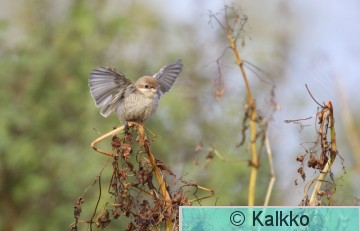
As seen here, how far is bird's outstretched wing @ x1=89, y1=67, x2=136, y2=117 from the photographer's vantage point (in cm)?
305

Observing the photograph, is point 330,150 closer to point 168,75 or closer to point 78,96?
point 168,75

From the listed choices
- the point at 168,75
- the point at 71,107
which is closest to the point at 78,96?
the point at 71,107

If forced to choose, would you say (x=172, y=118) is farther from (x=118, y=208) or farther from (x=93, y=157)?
(x=118, y=208)

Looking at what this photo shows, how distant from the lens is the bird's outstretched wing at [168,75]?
10.9ft

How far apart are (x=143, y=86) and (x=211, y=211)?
3.19ft

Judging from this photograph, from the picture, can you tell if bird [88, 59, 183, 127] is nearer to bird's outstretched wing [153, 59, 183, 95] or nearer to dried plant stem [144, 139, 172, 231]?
bird's outstretched wing [153, 59, 183, 95]

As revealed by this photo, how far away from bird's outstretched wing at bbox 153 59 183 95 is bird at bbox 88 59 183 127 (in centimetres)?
13

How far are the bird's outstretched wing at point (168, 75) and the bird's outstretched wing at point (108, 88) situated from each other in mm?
223

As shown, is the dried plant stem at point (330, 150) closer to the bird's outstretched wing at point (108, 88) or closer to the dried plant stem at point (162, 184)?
the dried plant stem at point (162, 184)

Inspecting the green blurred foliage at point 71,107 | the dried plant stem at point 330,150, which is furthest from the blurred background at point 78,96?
the dried plant stem at point 330,150

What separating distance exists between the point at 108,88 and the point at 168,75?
32 cm

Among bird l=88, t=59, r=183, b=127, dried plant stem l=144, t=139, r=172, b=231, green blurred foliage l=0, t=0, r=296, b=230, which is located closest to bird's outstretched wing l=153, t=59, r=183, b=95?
bird l=88, t=59, r=183, b=127

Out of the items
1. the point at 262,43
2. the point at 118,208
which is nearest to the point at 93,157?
the point at 262,43

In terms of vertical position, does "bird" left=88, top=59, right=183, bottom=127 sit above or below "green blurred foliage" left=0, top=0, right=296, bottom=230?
below
